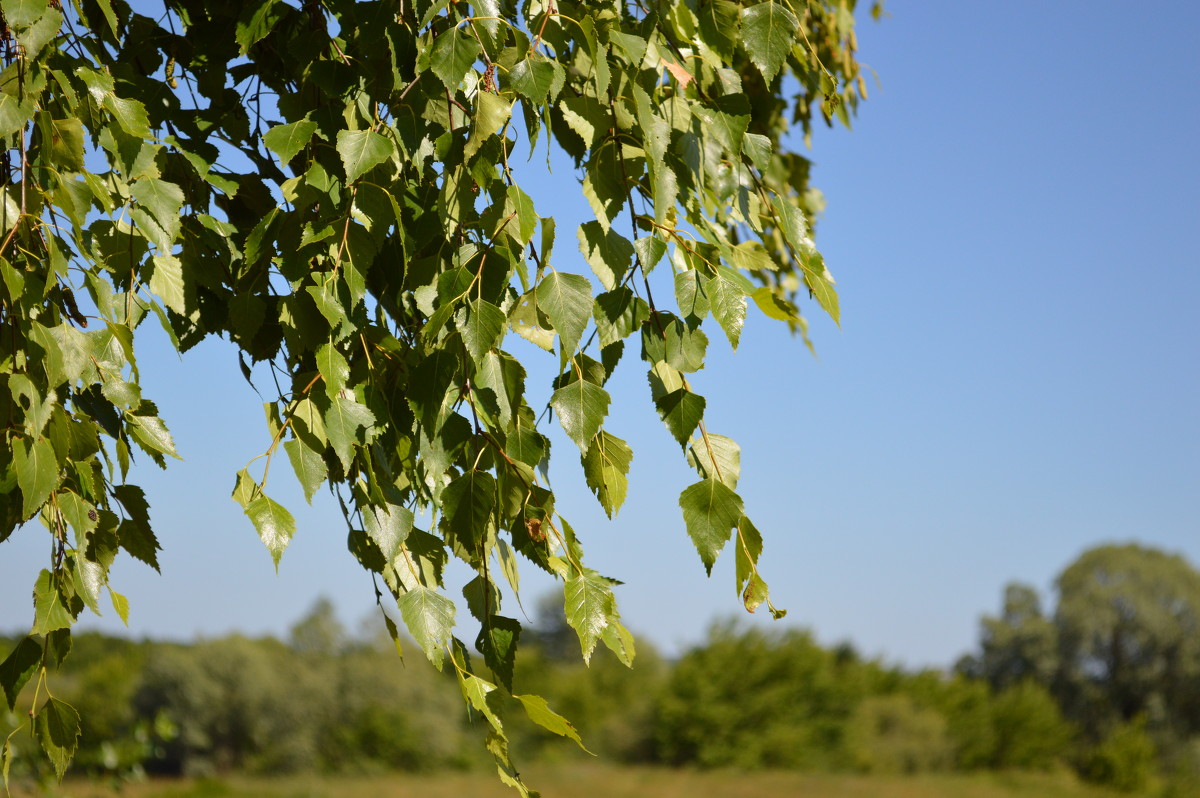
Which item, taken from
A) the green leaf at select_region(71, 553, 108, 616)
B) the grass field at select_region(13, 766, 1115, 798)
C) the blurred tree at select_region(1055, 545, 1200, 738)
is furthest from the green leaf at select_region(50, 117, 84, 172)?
the blurred tree at select_region(1055, 545, 1200, 738)

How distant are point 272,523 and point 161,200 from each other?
277 mm

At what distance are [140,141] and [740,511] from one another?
0.56 m

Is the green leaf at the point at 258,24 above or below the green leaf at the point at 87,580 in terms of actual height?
above

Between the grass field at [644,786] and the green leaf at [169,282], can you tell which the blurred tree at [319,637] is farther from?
the green leaf at [169,282]

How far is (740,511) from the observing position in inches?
29.0

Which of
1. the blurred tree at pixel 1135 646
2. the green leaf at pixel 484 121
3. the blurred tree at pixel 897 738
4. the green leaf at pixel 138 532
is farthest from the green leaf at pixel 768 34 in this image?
the blurred tree at pixel 1135 646

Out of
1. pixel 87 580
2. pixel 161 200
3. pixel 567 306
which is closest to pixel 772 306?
pixel 567 306

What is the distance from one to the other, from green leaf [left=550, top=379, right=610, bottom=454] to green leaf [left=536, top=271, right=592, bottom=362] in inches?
1.1

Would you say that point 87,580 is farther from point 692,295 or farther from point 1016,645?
point 1016,645

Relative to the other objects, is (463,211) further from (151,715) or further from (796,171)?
(151,715)

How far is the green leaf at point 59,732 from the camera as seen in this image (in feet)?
2.80

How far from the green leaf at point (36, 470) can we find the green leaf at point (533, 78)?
1.43 ft

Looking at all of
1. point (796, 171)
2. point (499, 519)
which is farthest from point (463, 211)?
point (796, 171)

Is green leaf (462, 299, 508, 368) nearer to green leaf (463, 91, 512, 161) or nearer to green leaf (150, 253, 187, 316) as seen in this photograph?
green leaf (463, 91, 512, 161)
